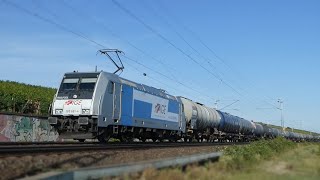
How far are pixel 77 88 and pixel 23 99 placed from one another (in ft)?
56.4

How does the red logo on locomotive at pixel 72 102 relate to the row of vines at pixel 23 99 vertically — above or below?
below

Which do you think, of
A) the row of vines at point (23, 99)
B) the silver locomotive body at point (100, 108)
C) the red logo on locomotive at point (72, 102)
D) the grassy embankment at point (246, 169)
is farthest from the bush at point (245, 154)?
the row of vines at point (23, 99)

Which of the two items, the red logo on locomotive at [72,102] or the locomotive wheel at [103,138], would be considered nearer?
the red logo on locomotive at [72,102]

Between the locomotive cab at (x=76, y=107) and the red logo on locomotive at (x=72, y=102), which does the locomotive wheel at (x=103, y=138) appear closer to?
the locomotive cab at (x=76, y=107)

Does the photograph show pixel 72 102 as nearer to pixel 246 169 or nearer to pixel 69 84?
pixel 69 84

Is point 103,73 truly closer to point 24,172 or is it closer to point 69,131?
point 69,131

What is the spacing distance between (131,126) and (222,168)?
10879 mm

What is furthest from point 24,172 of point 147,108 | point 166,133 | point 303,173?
point 166,133

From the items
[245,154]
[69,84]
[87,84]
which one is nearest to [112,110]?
[87,84]

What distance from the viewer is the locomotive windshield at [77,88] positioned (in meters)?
22.0

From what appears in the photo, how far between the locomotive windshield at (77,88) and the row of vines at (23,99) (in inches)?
554

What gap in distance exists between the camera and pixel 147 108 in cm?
2762

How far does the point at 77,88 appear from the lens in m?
22.4

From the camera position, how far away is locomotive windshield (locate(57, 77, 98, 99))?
22.0 metres
